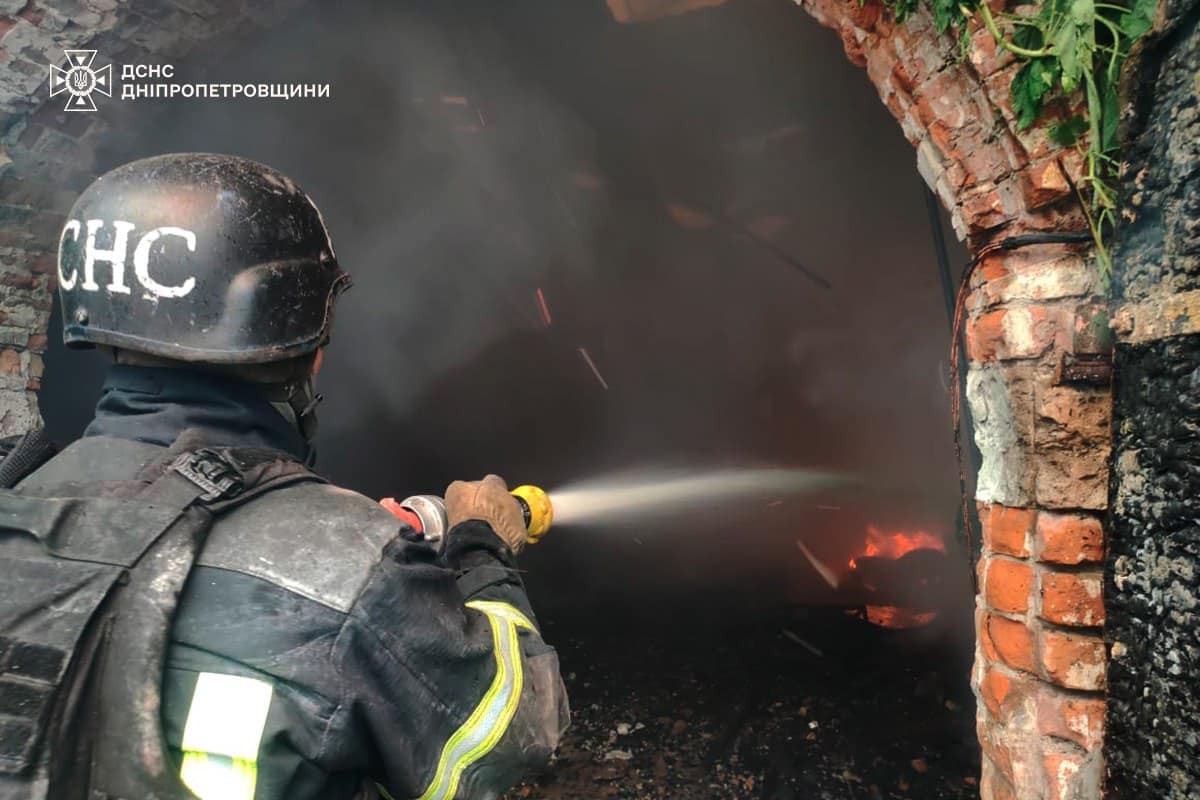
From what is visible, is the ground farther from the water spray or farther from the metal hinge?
the metal hinge

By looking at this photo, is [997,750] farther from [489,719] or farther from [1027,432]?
[489,719]

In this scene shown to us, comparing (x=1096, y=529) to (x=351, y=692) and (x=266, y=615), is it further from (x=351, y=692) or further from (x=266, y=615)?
(x=266, y=615)

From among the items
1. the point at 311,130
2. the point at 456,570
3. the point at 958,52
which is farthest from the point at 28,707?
the point at 311,130

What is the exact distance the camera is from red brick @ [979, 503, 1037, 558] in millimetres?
1717

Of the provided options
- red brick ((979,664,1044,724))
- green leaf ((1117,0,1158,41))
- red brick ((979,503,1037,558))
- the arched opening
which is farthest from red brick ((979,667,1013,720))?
the arched opening

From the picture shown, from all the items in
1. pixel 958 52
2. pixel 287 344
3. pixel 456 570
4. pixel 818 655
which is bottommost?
pixel 818 655

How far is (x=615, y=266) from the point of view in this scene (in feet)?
27.8

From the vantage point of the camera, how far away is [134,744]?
3.65 feet

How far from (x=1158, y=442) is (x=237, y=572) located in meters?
1.83

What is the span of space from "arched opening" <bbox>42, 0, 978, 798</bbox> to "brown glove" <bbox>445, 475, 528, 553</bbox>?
242 centimetres

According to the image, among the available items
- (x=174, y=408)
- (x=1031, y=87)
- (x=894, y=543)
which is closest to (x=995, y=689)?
(x=1031, y=87)

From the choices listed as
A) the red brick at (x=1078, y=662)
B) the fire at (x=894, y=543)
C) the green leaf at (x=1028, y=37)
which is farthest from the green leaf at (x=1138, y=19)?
the fire at (x=894, y=543)

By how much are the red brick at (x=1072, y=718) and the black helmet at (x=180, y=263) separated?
2.04 meters

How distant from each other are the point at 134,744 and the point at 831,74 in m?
7.07
